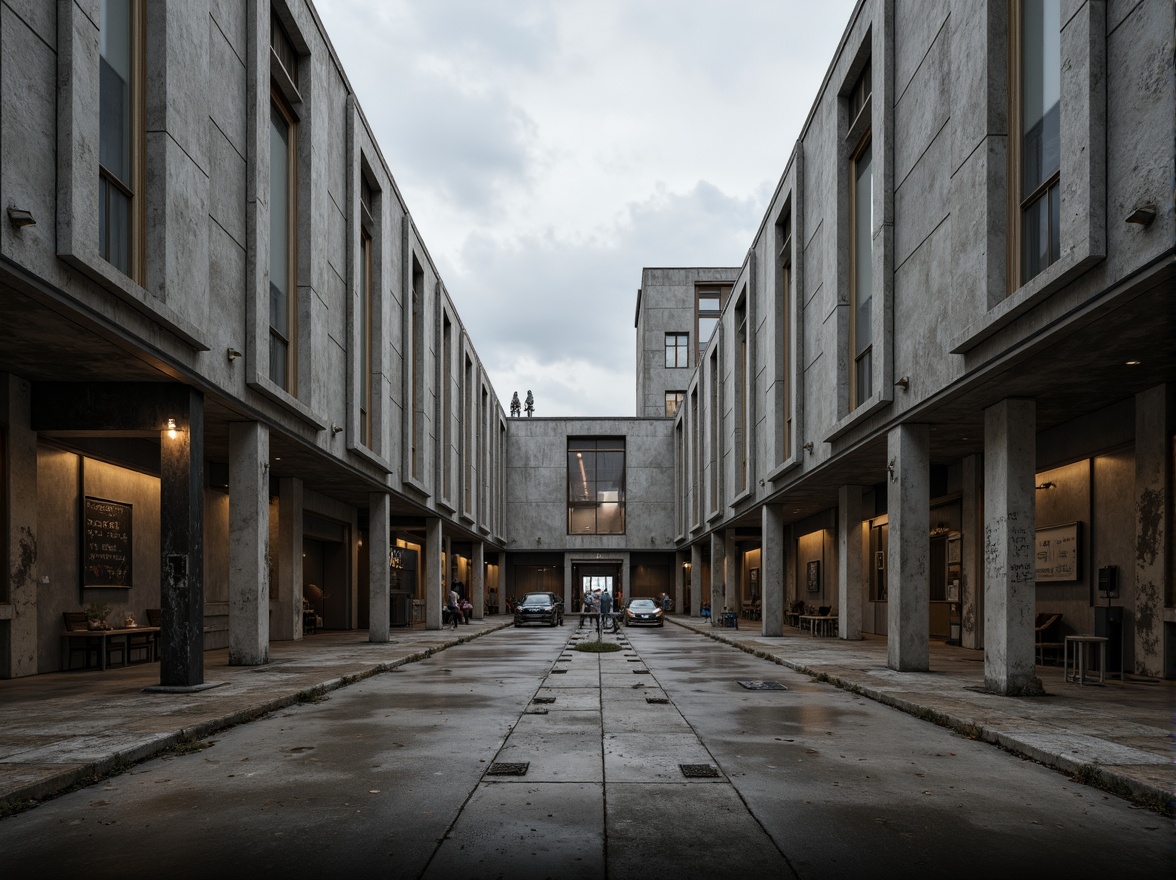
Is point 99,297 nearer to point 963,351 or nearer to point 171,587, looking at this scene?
point 171,587

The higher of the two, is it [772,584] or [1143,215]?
[1143,215]

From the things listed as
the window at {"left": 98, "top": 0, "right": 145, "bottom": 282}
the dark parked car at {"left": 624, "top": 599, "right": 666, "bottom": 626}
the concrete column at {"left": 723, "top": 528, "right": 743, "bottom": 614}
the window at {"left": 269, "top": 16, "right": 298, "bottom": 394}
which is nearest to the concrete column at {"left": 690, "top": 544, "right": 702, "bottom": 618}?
the concrete column at {"left": 723, "top": 528, "right": 743, "bottom": 614}

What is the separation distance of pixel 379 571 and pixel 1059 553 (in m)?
16.5

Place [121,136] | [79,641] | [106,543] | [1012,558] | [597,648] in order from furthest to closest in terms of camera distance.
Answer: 1. [597,648]
2. [106,543]
3. [79,641]
4. [1012,558]
5. [121,136]

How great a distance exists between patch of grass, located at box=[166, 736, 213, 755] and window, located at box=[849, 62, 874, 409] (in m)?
13.2

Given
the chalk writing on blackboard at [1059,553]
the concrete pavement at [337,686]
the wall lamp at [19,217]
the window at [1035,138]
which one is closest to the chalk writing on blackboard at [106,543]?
the concrete pavement at [337,686]

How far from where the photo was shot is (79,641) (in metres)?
15.8

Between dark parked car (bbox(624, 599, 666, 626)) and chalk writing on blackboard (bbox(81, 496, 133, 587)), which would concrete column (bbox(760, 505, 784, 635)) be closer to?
dark parked car (bbox(624, 599, 666, 626))

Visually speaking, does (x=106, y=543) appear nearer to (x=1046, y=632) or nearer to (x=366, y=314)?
(x=366, y=314)

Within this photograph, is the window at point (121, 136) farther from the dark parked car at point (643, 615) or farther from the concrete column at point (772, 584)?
the dark parked car at point (643, 615)

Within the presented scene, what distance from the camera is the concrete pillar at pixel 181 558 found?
12.3 m

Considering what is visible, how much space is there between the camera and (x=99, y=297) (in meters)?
9.84

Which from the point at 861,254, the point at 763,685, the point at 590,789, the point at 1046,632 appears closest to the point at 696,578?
the point at 1046,632

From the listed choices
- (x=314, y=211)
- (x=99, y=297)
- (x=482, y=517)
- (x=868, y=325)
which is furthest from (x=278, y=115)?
(x=482, y=517)
